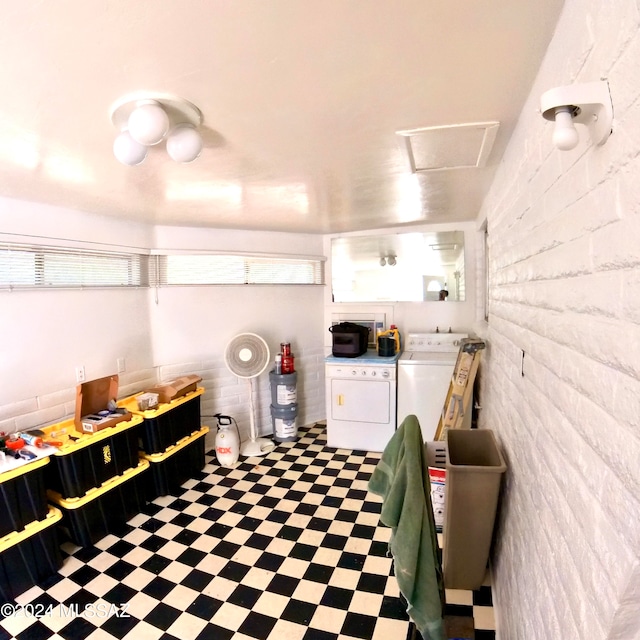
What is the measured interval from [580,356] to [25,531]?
8.59 ft

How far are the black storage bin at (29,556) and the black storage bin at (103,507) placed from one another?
0.39 ft

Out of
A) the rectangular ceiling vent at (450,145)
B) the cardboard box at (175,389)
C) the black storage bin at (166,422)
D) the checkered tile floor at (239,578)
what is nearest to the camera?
the rectangular ceiling vent at (450,145)

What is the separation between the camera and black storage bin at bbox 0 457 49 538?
195 centimetres

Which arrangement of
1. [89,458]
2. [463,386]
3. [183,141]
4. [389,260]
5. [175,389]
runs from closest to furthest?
[183,141] → [89,458] → [463,386] → [175,389] → [389,260]

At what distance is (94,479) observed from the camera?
238 cm

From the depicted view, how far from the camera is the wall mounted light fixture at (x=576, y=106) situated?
2.07ft

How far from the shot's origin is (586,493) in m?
0.73

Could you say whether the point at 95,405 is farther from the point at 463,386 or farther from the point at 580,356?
the point at 580,356

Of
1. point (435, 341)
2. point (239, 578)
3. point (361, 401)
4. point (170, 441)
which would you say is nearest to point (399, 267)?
point (435, 341)

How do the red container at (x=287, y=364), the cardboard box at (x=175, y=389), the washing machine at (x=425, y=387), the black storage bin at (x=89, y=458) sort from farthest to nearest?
the red container at (x=287, y=364)
the washing machine at (x=425, y=387)
the cardboard box at (x=175, y=389)
the black storage bin at (x=89, y=458)

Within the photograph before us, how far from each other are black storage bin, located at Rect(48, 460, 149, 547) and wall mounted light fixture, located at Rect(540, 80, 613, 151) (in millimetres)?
2800

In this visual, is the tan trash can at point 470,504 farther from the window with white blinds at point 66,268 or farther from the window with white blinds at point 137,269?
the window with white blinds at point 66,268

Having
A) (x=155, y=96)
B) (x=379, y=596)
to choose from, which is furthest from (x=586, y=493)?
(x=379, y=596)

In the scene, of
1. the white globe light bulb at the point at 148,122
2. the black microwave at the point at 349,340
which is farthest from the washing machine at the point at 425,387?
the white globe light bulb at the point at 148,122
